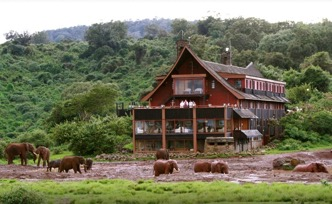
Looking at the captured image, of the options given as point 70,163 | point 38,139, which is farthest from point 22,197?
point 38,139

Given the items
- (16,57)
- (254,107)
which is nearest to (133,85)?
(16,57)

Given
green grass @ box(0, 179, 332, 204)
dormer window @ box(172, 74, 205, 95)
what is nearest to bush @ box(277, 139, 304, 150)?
dormer window @ box(172, 74, 205, 95)

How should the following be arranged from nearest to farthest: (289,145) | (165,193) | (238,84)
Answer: (165,193) < (289,145) < (238,84)

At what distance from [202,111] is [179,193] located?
120 feet

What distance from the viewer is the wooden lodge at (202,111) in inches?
2478

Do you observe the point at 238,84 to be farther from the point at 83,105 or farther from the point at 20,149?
the point at 20,149

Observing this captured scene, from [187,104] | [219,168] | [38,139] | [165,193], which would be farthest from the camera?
[38,139]

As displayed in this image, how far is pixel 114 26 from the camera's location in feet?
479

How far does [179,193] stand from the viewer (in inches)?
1050

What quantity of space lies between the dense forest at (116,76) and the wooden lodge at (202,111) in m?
2.95

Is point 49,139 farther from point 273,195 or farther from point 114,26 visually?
point 114,26

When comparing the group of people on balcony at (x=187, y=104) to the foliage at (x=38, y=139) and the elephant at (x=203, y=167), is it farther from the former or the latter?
the elephant at (x=203, y=167)

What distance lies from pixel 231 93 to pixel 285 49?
6725 centimetres

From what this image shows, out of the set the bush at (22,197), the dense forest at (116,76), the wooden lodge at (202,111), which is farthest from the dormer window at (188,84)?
the bush at (22,197)
